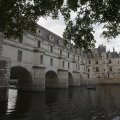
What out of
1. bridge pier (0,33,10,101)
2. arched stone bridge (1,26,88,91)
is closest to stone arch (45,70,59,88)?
arched stone bridge (1,26,88,91)

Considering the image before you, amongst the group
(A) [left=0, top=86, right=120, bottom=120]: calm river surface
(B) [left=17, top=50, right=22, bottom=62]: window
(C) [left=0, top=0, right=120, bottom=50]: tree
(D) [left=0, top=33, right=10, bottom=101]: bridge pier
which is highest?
(B) [left=17, top=50, right=22, bottom=62]: window

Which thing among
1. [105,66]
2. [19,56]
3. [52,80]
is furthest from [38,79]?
[105,66]

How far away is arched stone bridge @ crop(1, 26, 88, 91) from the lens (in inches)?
1153

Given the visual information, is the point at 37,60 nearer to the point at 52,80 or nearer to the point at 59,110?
the point at 52,80

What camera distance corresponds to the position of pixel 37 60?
3416 centimetres

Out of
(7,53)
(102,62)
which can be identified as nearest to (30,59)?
(7,53)

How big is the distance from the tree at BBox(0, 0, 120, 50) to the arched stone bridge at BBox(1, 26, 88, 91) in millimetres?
13428

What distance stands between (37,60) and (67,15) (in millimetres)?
25808

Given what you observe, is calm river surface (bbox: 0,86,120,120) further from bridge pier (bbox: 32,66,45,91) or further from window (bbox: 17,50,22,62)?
bridge pier (bbox: 32,66,45,91)

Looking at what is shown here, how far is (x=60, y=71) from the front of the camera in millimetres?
43500

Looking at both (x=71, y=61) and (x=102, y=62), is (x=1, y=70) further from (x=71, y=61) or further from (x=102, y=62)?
(x=102, y=62)

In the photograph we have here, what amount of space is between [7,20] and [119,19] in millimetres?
5357

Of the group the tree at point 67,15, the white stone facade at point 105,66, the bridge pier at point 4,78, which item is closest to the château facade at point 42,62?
the bridge pier at point 4,78

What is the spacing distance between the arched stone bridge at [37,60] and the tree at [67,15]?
529 inches
